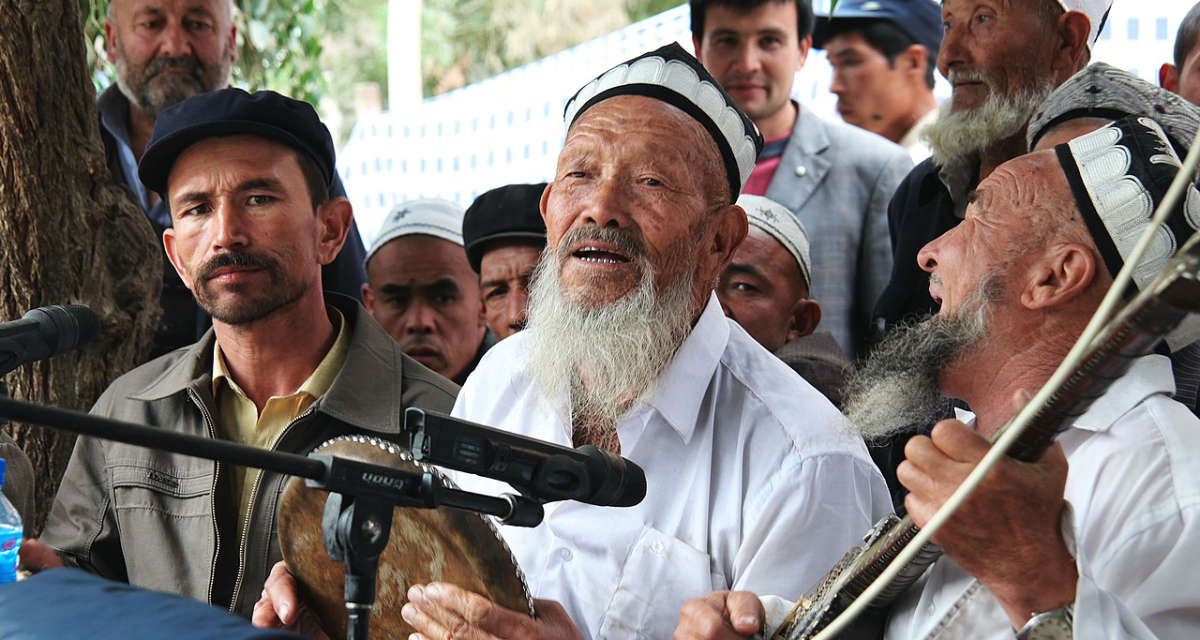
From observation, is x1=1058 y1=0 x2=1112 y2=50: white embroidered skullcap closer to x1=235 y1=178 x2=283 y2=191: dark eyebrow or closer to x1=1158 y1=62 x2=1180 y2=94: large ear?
x1=1158 y1=62 x2=1180 y2=94: large ear

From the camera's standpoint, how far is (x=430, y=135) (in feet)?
28.8

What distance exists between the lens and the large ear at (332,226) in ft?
13.8

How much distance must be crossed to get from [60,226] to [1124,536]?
3.36 meters

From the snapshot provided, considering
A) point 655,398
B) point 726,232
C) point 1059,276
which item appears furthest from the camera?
A: point 726,232

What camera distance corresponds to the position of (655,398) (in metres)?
3.21

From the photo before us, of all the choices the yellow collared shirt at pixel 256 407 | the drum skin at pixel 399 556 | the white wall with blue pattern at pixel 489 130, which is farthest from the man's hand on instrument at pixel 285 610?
the white wall with blue pattern at pixel 489 130

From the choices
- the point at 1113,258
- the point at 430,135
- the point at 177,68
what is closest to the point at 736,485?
the point at 1113,258

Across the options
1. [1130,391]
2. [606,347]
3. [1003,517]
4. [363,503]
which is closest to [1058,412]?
[1003,517]

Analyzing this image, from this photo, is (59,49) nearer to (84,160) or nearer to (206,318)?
(84,160)

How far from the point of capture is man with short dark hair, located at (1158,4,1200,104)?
431 centimetres

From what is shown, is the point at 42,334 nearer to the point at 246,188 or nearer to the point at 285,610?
the point at 285,610

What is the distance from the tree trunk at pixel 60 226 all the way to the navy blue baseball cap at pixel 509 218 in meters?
1.19

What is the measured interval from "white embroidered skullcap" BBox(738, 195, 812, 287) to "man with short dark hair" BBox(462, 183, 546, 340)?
80cm

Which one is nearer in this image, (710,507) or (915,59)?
(710,507)
